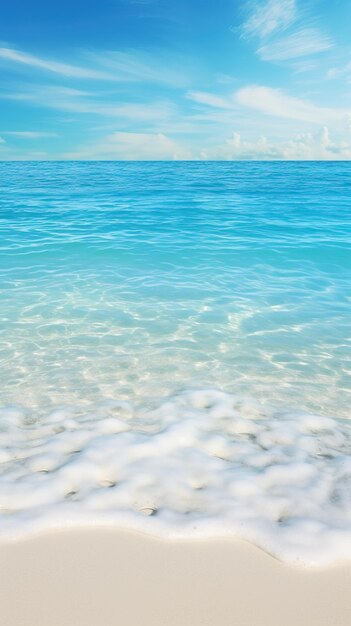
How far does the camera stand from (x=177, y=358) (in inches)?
234

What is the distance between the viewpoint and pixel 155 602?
225cm

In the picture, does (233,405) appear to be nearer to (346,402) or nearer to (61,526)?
(346,402)

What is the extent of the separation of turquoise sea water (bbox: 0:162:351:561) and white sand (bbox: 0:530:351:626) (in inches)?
8.2

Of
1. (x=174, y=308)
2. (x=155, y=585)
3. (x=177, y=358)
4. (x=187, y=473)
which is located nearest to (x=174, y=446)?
(x=187, y=473)

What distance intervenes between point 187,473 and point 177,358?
268 centimetres

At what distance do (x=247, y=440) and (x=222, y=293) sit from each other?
17.0ft

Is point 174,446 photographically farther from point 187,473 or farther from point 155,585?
point 155,585

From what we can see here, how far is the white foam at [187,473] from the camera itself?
2.77 m

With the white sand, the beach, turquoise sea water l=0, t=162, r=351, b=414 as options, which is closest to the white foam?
the beach

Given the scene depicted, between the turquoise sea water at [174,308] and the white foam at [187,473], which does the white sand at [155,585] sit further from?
the turquoise sea water at [174,308]

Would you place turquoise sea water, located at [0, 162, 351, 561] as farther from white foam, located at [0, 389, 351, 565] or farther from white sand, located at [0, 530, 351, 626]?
white sand, located at [0, 530, 351, 626]

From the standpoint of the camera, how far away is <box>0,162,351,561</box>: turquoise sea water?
3303 mm

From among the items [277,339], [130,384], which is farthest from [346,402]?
[130,384]

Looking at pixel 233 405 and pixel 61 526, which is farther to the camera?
pixel 233 405
